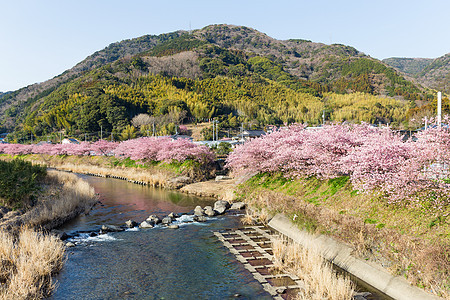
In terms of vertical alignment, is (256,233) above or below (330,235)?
below

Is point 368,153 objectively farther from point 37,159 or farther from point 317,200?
point 37,159

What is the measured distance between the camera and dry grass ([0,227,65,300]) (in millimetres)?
10219

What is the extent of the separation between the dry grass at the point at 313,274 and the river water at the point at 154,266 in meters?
1.58

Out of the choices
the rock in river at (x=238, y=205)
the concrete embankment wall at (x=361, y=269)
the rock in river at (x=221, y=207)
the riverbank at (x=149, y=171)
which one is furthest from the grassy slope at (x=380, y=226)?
the riverbank at (x=149, y=171)

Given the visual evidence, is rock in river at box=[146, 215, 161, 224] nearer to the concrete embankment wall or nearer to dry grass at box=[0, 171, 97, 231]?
dry grass at box=[0, 171, 97, 231]

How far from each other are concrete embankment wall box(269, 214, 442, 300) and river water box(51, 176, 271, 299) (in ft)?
12.3

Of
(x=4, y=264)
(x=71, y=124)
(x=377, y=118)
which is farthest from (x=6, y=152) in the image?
(x=377, y=118)

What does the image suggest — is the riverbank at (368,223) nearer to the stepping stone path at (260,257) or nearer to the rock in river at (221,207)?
the rock in river at (221,207)

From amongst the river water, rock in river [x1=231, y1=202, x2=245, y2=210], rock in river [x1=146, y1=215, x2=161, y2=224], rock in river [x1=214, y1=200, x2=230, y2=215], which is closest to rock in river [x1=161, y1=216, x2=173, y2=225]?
rock in river [x1=146, y1=215, x2=161, y2=224]

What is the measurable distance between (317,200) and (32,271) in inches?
548

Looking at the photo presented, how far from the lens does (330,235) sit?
14.9 meters

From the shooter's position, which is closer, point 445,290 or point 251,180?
point 445,290

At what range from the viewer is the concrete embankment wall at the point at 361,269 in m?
10.2

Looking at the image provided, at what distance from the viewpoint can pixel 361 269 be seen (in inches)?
487
